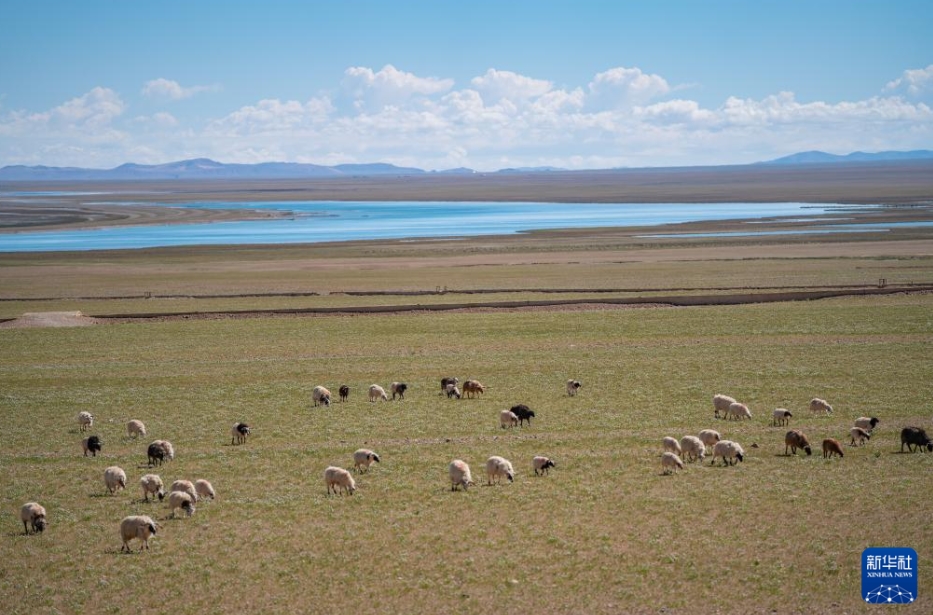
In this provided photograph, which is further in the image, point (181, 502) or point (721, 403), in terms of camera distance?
point (721, 403)

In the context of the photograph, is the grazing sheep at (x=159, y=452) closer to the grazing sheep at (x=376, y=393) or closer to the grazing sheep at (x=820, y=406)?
the grazing sheep at (x=376, y=393)

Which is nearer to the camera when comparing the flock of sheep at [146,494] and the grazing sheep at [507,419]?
the flock of sheep at [146,494]

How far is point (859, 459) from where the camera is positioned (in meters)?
20.0

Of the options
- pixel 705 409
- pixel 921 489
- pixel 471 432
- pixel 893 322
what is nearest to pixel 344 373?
pixel 471 432

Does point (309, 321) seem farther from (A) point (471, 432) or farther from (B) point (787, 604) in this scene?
(B) point (787, 604)

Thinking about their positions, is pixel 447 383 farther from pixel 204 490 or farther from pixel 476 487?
pixel 204 490

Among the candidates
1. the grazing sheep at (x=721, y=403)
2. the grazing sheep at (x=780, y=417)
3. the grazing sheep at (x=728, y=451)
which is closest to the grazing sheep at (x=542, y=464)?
the grazing sheep at (x=728, y=451)

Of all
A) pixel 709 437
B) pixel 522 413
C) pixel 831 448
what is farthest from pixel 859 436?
pixel 522 413

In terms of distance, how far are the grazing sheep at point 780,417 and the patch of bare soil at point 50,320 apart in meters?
37.3

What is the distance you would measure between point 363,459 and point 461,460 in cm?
229

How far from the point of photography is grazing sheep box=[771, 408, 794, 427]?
23203 millimetres

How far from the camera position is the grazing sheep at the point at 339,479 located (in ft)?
60.7

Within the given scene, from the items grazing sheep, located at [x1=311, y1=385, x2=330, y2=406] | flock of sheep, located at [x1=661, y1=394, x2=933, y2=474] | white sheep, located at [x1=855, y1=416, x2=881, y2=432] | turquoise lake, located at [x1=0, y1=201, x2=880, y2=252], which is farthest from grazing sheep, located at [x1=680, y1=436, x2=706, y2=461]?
turquoise lake, located at [x1=0, y1=201, x2=880, y2=252]

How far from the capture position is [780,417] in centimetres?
2338
